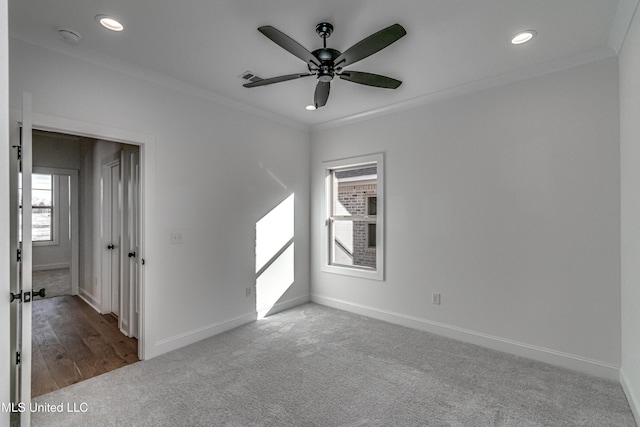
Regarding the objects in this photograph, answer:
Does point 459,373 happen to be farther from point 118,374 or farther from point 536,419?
point 118,374

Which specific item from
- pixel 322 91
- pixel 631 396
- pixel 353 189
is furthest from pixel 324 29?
pixel 631 396

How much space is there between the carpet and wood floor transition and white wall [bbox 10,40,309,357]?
0.46 metres

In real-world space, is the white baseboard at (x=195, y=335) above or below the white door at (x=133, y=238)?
below

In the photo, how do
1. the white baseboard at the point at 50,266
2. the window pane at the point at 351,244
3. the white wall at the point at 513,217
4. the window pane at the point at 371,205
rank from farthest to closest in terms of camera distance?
the white baseboard at the point at 50,266
the window pane at the point at 351,244
the window pane at the point at 371,205
the white wall at the point at 513,217

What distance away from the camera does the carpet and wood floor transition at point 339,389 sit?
210 cm

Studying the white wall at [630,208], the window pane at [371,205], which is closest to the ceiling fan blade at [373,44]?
the white wall at [630,208]

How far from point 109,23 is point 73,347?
3.05 metres

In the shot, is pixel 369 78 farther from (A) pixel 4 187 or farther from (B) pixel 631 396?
(B) pixel 631 396

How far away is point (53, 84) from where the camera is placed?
2426mm

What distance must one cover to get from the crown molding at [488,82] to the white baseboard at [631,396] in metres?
2.55

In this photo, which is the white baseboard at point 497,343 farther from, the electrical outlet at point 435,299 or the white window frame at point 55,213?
the white window frame at point 55,213

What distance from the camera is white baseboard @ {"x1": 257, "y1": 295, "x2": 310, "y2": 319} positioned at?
4085mm

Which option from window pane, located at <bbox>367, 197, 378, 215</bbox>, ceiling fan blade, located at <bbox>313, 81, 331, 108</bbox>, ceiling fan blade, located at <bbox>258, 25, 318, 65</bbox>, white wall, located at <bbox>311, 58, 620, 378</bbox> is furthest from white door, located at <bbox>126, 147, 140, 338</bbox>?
window pane, located at <bbox>367, 197, 378, 215</bbox>

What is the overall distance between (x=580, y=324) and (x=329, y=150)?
133 inches
